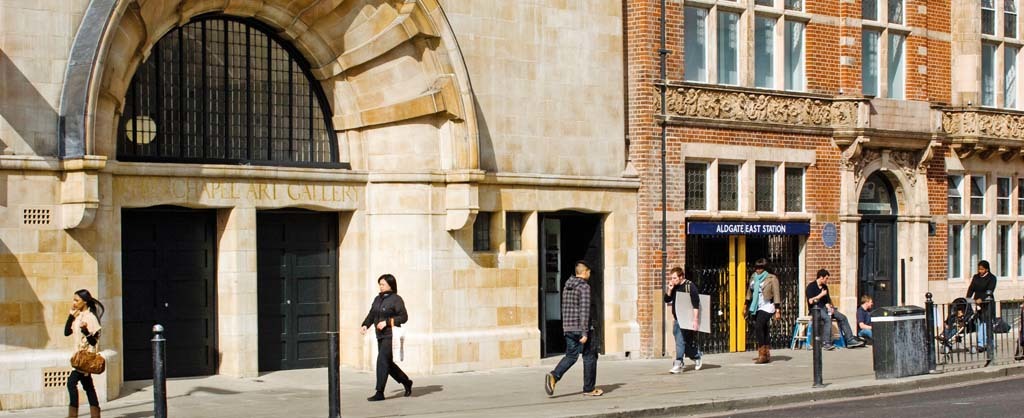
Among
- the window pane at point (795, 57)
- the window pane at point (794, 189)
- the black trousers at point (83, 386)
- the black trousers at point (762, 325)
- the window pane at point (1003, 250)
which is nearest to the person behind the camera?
the black trousers at point (83, 386)

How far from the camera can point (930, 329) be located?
20.5 m

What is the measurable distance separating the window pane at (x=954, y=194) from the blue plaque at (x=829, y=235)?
A: 3.84 metres

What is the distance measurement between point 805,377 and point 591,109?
522 centimetres

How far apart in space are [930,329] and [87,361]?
37.6ft

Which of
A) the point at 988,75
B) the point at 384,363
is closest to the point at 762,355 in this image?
the point at 384,363

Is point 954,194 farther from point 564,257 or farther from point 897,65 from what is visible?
point 564,257

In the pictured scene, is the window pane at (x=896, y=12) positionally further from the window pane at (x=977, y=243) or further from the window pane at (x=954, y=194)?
the window pane at (x=977, y=243)

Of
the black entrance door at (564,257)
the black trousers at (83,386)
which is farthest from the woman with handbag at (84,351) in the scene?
the black entrance door at (564,257)

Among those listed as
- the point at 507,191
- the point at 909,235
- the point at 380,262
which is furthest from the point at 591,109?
the point at 909,235

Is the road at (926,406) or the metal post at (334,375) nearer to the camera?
the metal post at (334,375)

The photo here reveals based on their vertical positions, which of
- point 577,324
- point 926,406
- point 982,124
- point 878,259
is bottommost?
point 926,406

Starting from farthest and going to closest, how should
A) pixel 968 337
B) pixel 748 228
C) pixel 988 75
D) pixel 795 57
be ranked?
pixel 988 75, pixel 795 57, pixel 748 228, pixel 968 337

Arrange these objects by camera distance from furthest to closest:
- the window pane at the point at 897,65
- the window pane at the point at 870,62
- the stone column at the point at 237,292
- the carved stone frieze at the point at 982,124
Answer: the carved stone frieze at the point at 982,124
the window pane at the point at 897,65
the window pane at the point at 870,62
the stone column at the point at 237,292

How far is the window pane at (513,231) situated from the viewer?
21.8 m
